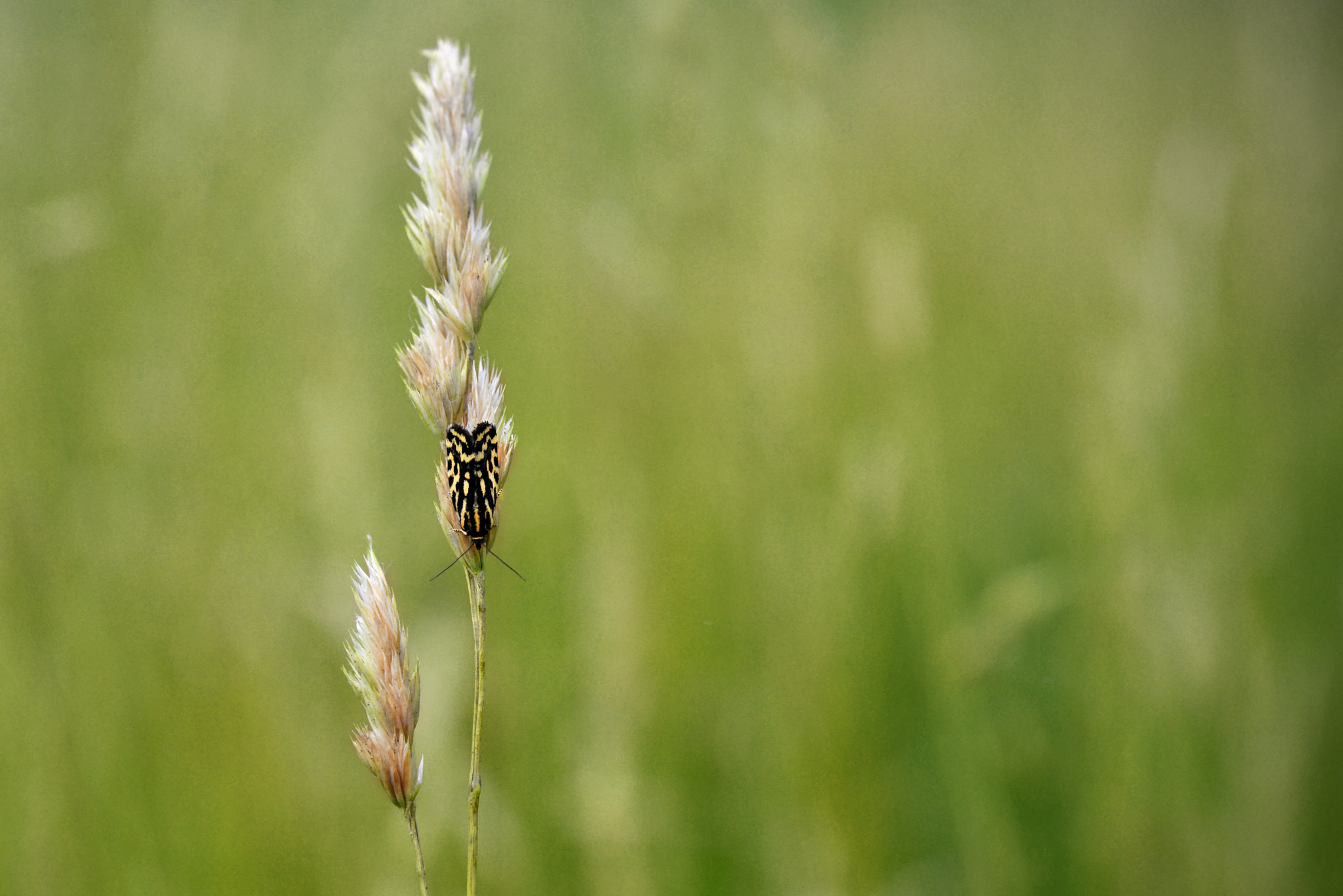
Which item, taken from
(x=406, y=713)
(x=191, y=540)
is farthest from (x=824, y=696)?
(x=191, y=540)

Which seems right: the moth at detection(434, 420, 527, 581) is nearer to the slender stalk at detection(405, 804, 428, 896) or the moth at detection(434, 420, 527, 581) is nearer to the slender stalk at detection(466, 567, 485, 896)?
the slender stalk at detection(466, 567, 485, 896)

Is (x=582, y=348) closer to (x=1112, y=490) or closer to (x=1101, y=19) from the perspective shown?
(x=1112, y=490)

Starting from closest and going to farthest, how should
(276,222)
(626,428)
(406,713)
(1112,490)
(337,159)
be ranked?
(406,713)
(1112,490)
(337,159)
(626,428)
(276,222)

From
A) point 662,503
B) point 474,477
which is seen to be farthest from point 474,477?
point 662,503

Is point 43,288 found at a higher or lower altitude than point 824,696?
higher

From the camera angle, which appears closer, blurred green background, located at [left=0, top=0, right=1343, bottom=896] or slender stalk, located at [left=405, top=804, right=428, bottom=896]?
slender stalk, located at [left=405, top=804, right=428, bottom=896]

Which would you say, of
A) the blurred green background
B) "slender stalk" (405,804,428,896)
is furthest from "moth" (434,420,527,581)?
the blurred green background
